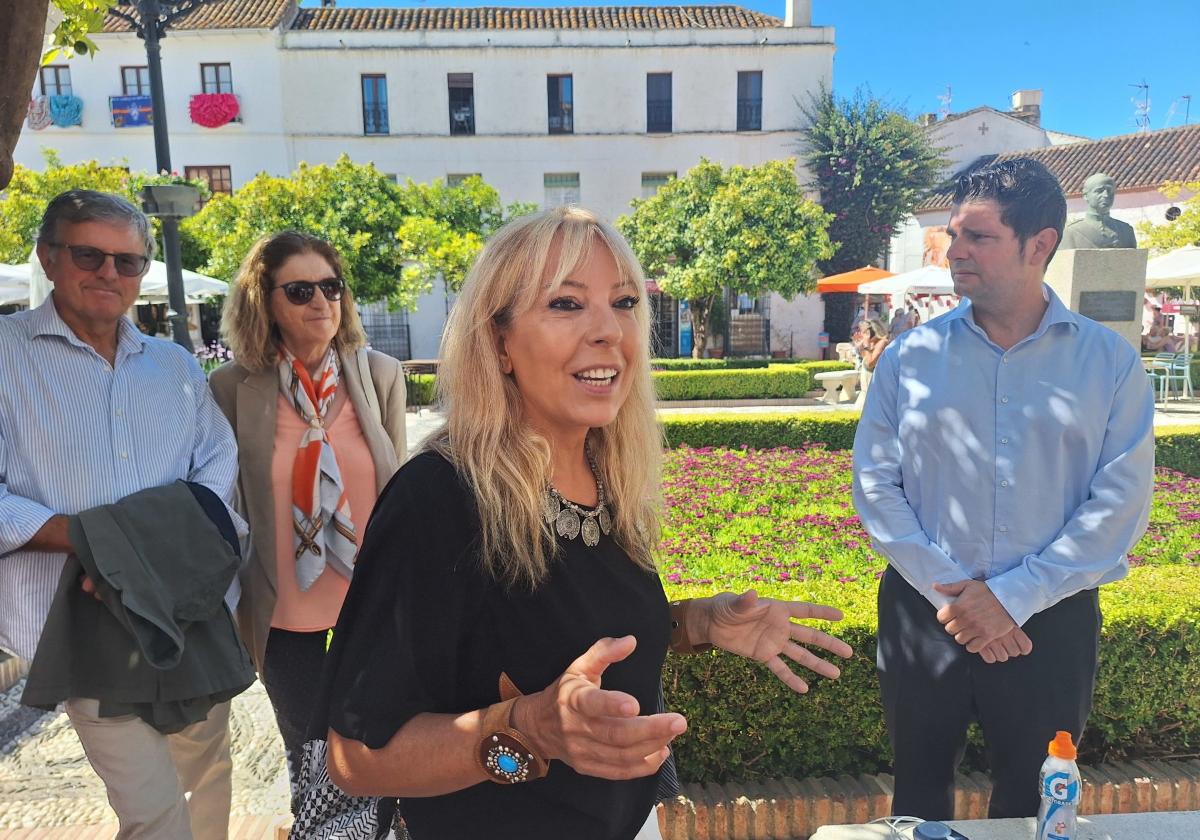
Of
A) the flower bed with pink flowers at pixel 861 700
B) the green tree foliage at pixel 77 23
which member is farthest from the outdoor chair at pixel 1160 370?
the green tree foliage at pixel 77 23

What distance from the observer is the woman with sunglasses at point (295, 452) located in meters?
2.54

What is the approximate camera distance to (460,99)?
28500mm

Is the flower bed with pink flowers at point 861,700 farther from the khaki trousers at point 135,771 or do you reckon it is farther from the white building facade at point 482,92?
the white building facade at point 482,92

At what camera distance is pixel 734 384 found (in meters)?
17.3

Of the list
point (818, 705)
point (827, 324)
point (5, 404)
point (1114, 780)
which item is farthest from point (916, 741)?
point (827, 324)

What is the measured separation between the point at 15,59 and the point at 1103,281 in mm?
6288

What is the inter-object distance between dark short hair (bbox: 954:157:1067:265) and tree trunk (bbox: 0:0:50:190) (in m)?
2.56

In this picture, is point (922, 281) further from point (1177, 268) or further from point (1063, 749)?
point (1063, 749)

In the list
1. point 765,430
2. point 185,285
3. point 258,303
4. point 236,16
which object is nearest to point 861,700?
point 258,303

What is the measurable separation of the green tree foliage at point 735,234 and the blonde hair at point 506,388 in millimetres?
20755

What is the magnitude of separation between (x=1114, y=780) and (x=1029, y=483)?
1599 millimetres

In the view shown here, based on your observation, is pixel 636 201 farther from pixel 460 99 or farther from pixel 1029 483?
pixel 1029 483

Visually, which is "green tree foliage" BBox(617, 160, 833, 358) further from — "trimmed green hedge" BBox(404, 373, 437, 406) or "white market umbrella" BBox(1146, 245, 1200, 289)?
"white market umbrella" BBox(1146, 245, 1200, 289)

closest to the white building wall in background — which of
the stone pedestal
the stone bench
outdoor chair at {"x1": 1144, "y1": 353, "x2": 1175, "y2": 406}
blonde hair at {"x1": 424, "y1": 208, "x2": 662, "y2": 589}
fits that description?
the stone bench
